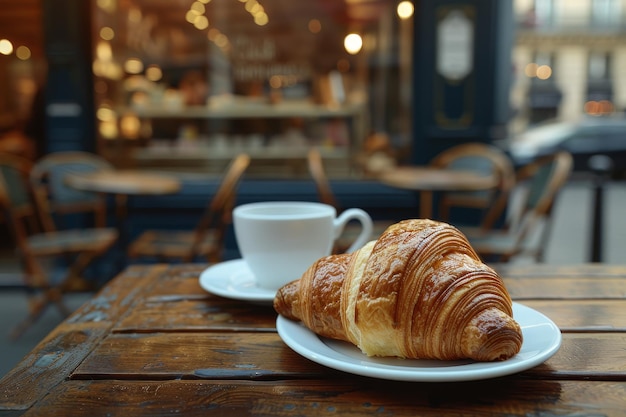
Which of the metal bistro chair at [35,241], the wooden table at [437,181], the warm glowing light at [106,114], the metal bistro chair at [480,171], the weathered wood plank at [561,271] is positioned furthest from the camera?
the warm glowing light at [106,114]

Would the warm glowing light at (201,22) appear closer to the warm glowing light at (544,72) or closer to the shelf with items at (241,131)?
the shelf with items at (241,131)

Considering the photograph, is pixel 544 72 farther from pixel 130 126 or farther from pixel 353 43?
pixel 130 126

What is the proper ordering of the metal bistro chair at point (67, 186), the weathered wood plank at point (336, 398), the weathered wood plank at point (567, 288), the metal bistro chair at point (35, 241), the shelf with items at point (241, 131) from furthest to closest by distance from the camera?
1. the shelf with items at point (241, 131)
2. the metal bistro chair at point (67, 186)
3. the metal bistro chair at point (35, 241)
4. the weathered wood plank at point (567, 288)
5. the weathered wood plank at point (336, 398)

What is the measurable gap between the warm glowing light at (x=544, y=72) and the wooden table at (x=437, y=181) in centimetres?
2774

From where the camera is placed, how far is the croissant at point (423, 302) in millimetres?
801

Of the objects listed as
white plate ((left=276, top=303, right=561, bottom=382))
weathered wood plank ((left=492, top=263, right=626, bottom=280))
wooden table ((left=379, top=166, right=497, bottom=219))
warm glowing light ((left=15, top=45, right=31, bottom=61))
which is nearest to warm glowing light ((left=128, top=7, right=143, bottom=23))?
wooden table ((left=379, top=166, right=497, bottom=219))

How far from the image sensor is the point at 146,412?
750mm

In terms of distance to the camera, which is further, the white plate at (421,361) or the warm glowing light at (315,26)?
the warm glowing light at (315,26)

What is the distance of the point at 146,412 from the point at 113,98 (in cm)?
528

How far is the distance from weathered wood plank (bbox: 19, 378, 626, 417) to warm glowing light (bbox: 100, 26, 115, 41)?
5.13 meters

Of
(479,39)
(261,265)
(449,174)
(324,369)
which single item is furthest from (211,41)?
(324,369)

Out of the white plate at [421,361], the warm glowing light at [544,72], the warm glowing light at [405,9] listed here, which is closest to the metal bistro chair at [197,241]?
the warm glowing light at [405,9]

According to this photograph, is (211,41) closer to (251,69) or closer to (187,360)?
(251,69)

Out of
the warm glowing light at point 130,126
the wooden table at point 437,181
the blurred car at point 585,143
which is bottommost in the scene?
the blurred car at point 585,143
